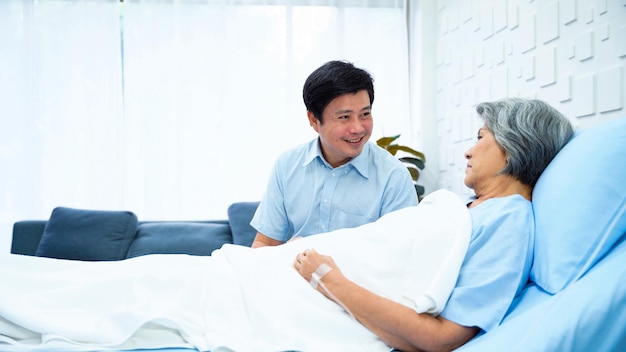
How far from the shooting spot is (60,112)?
14.3ft

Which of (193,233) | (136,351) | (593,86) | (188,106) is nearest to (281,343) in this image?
(136,351)

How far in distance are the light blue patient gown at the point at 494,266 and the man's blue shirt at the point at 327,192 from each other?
70cm

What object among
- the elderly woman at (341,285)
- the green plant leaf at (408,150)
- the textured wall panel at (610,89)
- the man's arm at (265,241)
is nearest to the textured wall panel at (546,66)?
the textured wall panel at (610,89)

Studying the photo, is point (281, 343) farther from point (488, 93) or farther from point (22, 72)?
point (22, 72)

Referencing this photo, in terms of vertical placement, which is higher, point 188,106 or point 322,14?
point 322,14

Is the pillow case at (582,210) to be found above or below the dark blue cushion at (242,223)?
above

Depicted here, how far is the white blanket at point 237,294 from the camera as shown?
1.30m

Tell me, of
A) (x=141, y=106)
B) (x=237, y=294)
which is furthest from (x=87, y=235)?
(x=237, y=294)

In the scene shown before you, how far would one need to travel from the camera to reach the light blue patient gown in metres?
1.26

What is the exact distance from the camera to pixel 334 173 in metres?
2.17

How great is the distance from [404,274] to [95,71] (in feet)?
11.9

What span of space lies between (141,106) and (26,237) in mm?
1278

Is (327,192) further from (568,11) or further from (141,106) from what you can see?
A: (141,106)

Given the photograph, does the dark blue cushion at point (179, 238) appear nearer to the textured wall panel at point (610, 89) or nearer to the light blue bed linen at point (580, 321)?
the textured wall panel at point (610, 89)
